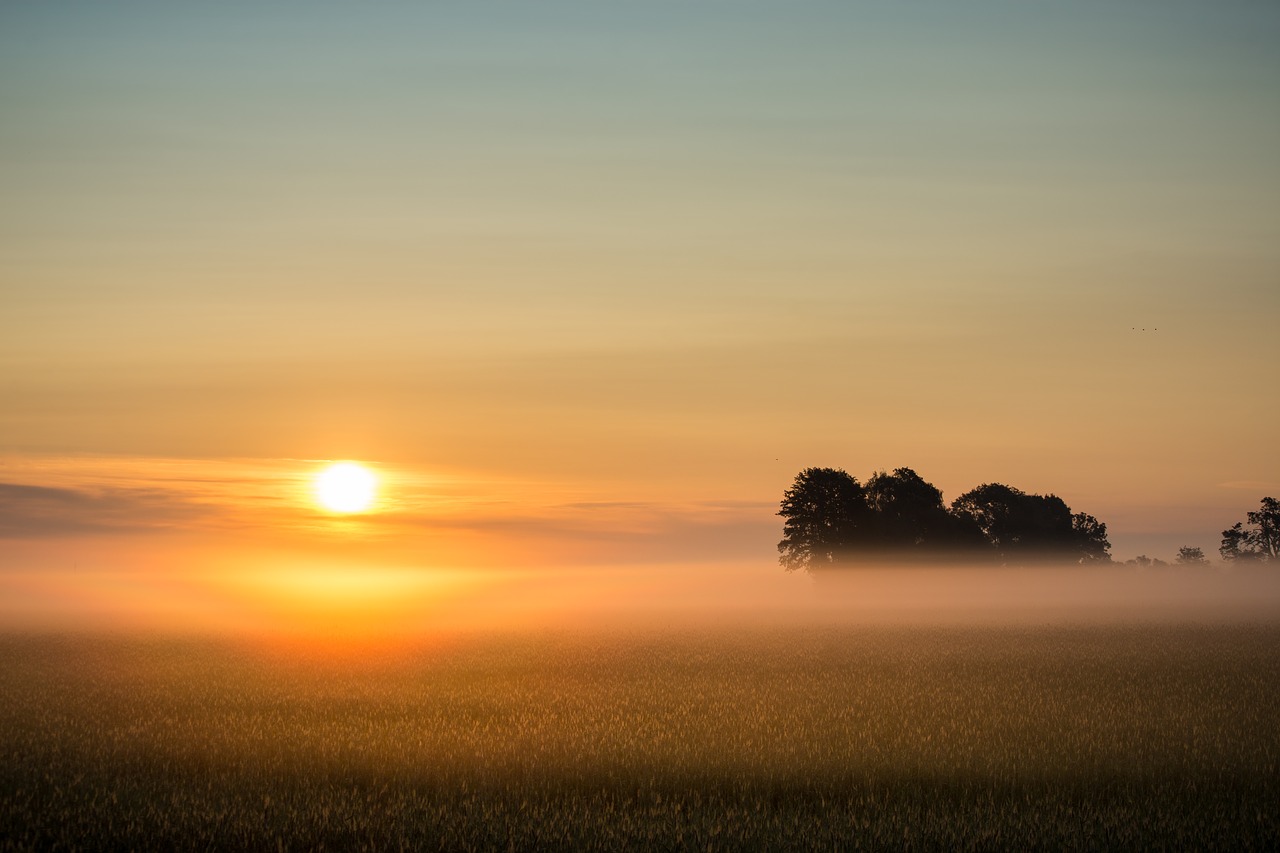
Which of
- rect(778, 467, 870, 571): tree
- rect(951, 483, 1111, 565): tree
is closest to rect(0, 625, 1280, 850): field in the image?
rect(778, 467, 870, 571): tree

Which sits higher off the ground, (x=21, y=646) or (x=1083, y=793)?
(x=21, y=646)

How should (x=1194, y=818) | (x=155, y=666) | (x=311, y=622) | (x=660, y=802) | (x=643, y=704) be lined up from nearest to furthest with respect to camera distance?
(x=1194, y=818) < (x=660, y=802) < (x=643, y=704) < (x=155, y=666) < (x=311, y=622)

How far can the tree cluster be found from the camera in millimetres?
84188

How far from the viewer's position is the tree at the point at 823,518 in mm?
84125

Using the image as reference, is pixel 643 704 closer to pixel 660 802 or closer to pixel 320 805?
pixel 660 802

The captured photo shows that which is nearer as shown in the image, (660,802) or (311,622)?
(660,802)

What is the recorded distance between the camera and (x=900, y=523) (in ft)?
288

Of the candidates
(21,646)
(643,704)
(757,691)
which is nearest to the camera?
(643,704)

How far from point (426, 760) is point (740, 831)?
6.27m

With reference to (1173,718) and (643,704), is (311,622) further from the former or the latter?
(1173,718)

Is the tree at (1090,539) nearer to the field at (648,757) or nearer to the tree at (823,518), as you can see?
the tree at (823,518)

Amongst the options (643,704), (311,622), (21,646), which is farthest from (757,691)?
(311,622)

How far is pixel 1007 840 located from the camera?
41.0ft

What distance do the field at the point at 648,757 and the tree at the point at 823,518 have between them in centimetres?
5018
